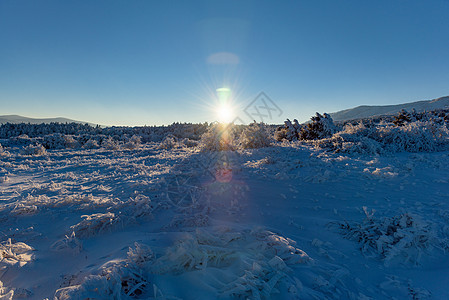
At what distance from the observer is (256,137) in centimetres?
872

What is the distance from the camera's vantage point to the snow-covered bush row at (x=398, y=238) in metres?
1.80

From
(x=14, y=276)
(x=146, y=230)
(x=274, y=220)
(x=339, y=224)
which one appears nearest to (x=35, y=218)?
(x=14, y=276)

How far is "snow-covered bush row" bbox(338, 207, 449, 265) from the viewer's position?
1800mm

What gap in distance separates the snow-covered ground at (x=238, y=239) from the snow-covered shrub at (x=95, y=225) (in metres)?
0.01

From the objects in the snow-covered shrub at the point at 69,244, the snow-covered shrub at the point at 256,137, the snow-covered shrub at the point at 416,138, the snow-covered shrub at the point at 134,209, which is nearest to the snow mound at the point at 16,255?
the snow-covered shrub at the point at 69,244

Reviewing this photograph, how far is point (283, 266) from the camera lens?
1.46 m

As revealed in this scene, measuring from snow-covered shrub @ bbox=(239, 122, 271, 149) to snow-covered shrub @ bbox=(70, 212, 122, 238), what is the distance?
6.80 m

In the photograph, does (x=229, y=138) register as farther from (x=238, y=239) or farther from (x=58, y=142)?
(x=58, y=142)

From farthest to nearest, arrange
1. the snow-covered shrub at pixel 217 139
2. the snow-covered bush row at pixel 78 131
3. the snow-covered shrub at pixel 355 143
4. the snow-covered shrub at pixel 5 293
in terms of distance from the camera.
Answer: the snow-covered bush row at pixel 78 131
the snow-covered shrub at pixel 217 139
the snow-covered shrub at pixel 355 143
the snow-covered shrub at pixel 5 293

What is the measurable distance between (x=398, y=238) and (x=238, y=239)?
59.7 inches

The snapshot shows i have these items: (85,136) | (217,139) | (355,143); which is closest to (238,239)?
(355,143)

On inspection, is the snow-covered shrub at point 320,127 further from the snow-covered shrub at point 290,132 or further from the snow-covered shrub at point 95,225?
the snow-covered shrub at point 95,225

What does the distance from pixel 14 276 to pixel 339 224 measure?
3045 mm

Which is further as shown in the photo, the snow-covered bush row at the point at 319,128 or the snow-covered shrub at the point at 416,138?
the snow-covered bush row at the point at 319,128
